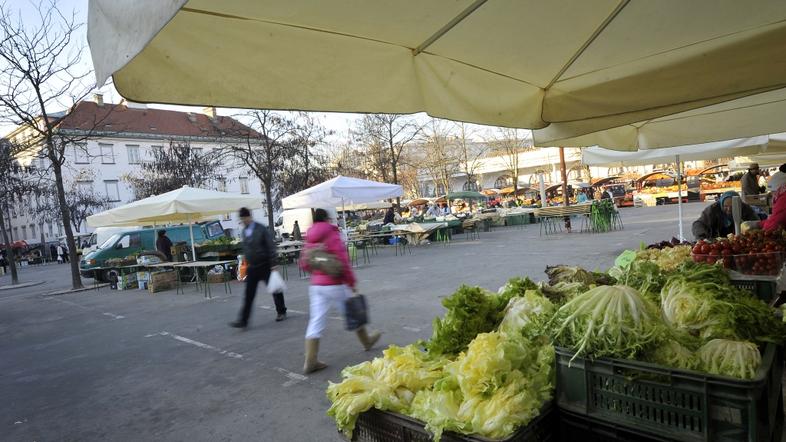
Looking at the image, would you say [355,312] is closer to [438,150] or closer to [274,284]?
[274,284]

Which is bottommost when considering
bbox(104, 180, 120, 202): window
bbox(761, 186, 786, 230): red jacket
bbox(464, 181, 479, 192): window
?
bbox(761, 186, 786, 230): red jacket

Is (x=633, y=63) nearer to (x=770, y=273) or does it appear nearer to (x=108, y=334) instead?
(x=770, y=273)

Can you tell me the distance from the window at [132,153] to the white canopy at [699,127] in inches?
2001

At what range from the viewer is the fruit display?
3.53 m

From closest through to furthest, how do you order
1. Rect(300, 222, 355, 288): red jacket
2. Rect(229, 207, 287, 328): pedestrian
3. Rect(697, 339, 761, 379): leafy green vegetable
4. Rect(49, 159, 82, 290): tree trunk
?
Rect(697, 339, 761, 379): leafy green vegetable
Rect(300, 222, 355, 288): red jacket
Rect(229, 207, 287, 328): pedestrian
Rect(49, 159, 82, 290): tree trunk

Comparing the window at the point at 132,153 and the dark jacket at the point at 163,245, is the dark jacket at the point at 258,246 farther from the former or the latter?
the window at the point at 132,153

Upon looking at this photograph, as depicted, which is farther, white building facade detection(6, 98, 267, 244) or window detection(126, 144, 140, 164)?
window detection(126, 144, 140, 164)

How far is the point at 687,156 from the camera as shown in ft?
30.5

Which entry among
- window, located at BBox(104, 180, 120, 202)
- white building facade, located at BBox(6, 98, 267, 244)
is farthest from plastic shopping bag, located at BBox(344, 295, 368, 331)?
window, located at BBox(104, 180, 120, 202)

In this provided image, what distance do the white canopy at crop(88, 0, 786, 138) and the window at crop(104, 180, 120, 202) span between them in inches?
2012

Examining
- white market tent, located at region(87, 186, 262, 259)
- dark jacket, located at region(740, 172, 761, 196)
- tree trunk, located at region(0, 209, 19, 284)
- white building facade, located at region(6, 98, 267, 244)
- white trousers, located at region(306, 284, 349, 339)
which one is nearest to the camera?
white trousers, located at region(306, 284, 349, 339)

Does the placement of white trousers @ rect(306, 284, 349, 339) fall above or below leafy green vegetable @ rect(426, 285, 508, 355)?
below

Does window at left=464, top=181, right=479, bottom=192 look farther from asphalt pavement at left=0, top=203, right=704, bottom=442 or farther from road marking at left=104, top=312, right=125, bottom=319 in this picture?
road marking at left=104, top=312, right=125, bottom=319

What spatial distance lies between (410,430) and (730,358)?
4.29ft
